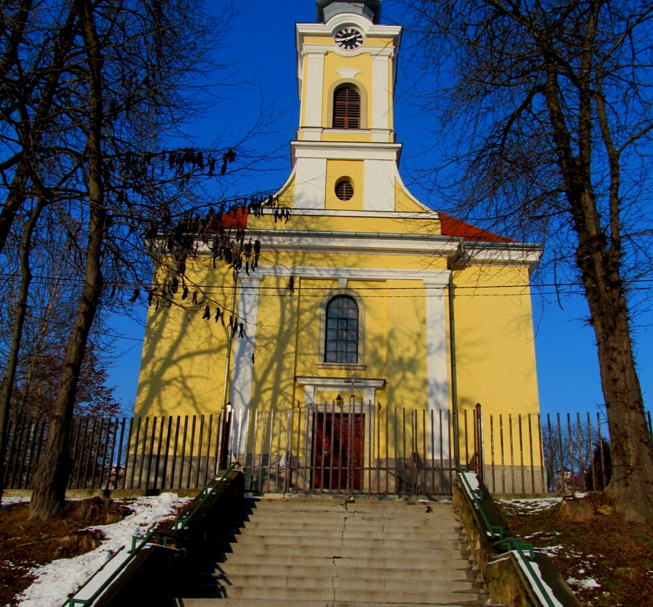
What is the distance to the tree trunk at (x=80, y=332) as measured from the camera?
10.8 meters

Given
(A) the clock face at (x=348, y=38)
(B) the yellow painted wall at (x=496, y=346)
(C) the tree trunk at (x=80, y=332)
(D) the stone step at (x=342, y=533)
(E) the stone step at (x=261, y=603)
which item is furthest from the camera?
(A) the clock face at (x=348, y=38)

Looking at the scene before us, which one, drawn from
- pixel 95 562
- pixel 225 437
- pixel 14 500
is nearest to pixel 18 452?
pixel 14 500

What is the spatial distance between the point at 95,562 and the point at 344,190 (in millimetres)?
14271

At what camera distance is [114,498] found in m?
12.9

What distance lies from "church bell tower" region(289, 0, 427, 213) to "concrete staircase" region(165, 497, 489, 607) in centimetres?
1102

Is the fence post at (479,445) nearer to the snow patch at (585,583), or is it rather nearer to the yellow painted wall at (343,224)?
the snow patch at (585,583)

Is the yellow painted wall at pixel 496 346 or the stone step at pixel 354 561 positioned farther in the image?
the yellow painted wall at pixel 496 346

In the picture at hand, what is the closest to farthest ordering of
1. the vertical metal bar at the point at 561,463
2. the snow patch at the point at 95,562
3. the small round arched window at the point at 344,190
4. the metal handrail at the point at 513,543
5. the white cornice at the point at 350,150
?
1. the metal handrail at the point at 513,543
2. the snow patch at the point at 95,562
3. the vertical metal bar at the point at 561,463
4. the small round arched window at the point at 344,190
5. the white cornice at the point at 350,150

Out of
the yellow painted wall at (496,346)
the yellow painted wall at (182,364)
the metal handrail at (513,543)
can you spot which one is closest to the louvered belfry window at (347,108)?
the yellow painted wall at (496,346)

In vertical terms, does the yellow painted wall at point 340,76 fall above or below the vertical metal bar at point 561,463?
above

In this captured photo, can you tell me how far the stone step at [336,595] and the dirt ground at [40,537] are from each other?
2.09m

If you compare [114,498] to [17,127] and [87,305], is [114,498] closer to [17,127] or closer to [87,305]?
[87,305]

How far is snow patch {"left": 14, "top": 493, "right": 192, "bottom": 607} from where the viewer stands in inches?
310

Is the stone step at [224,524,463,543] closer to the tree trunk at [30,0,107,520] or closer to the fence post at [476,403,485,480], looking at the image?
the fence post at [476,403,485,480]
